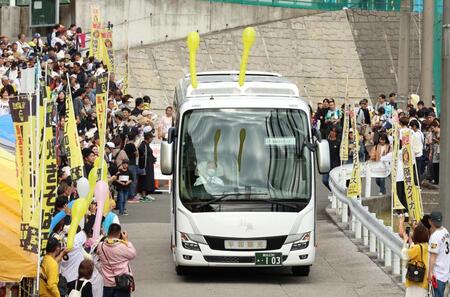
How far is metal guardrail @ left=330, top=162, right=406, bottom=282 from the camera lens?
2252 centimetres

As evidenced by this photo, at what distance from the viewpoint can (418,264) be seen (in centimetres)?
1811

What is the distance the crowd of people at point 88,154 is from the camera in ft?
57.2

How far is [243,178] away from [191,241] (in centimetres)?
124

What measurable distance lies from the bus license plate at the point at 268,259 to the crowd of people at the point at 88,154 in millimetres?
2306

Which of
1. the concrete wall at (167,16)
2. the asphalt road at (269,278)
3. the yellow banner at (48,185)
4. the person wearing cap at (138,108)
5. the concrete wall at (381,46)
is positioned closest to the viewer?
the yellow banner at (48,185)

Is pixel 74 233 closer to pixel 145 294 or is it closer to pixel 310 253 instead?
pixel 145 294

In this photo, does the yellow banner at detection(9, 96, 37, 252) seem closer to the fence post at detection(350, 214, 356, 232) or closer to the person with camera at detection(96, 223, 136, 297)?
the person with camera at detection(96, 223, 136, 297)

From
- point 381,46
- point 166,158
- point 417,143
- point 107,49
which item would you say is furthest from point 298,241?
point 381,46

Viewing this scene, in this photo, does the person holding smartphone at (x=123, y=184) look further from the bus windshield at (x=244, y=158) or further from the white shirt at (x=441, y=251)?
the white shirt at (x=441, y=251)

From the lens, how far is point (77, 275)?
17531 mm

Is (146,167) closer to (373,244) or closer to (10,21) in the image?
(373,244)

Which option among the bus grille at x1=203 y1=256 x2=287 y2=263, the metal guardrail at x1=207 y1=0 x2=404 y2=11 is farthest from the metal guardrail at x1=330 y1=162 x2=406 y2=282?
→ the metal guardrail at x1=207 y1=0 x2=404 y2=11

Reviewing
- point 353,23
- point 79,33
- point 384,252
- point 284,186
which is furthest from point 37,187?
point 353,23

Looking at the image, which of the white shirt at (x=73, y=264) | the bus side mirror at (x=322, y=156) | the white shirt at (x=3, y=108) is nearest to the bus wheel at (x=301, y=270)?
the bus side mirror at (x=322, y=156)
